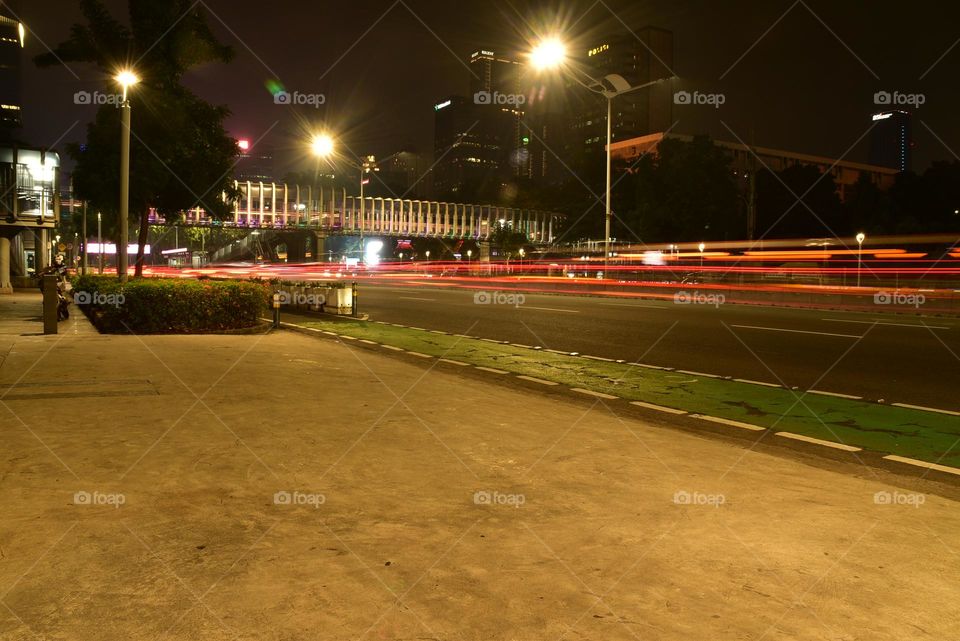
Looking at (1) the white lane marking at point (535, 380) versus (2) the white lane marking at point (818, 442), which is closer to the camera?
(2) the white lane marking at point (818, 442)

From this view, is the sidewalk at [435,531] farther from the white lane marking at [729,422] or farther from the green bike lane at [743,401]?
the green bike lane at [743,401]

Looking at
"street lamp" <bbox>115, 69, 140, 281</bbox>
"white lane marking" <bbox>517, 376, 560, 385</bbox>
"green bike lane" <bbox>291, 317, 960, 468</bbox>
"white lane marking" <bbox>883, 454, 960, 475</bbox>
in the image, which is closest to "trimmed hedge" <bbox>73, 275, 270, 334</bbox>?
"street lamp" <bbox>115, 69, 140, 281</bbox>

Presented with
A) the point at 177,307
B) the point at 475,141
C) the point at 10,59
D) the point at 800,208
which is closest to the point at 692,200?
the point at 800,208

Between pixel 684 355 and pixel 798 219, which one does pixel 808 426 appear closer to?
pixel 684 355

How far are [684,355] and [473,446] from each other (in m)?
7.48

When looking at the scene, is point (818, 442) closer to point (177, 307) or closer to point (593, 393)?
point (593, 393)

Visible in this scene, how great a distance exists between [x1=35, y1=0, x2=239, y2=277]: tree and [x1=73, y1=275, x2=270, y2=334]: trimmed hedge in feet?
19.1

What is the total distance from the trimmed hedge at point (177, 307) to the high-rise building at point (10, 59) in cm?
4259

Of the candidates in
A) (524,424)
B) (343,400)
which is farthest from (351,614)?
(343,400)

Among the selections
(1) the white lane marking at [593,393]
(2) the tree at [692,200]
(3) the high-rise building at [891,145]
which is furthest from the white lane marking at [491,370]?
(3) the high-rise building at [891,145]

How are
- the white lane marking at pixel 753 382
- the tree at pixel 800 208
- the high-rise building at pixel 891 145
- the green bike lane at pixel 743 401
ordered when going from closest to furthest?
the green bike lane at pixel 743 401 < the white lane marking at pixel 753 382 < the tree at pixel 800 208 < the high-rise building at pixel 891 145

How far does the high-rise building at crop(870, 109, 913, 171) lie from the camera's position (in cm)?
10744

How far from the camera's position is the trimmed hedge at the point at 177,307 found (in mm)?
15219

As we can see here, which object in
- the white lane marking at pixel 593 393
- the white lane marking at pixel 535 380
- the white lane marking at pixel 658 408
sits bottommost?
the white lane marking at pixel 658 408
